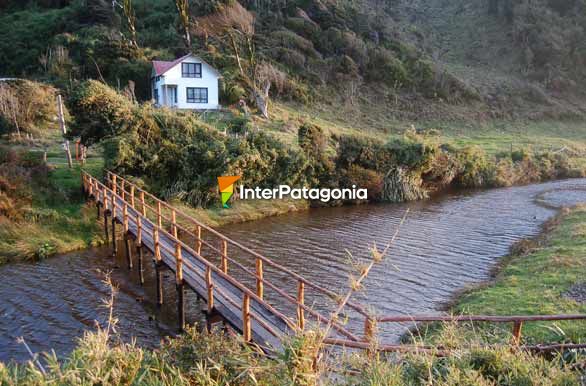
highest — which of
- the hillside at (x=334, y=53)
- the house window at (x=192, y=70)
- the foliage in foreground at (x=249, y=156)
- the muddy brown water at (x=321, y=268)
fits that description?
the hillside at (x=334, y=53)

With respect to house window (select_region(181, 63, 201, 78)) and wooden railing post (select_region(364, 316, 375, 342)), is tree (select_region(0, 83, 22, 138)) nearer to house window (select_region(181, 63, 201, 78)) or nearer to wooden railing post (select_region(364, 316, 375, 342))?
house window (select_region(181, 63, 201, 78))

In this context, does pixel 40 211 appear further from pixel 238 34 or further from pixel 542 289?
pixel 238 34

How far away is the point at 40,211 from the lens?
19.1 metres

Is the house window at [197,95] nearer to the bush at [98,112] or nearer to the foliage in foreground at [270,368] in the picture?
the bush at [98,112]

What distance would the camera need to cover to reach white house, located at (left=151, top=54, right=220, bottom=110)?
128ft

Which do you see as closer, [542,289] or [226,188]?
[542,289]

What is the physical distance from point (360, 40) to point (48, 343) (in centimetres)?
5498

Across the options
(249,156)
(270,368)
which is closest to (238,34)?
(249,156)

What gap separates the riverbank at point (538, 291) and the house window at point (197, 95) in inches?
1150

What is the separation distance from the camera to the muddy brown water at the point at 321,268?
12.0 m

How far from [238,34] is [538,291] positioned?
47752 mm

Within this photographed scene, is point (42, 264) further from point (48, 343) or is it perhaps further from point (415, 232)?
point (415, 232)

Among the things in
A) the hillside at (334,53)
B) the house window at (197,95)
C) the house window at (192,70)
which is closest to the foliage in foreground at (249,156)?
the house window at (197,95)

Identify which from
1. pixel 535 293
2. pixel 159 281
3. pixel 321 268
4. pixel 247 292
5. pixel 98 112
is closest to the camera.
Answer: pixel 247 292
